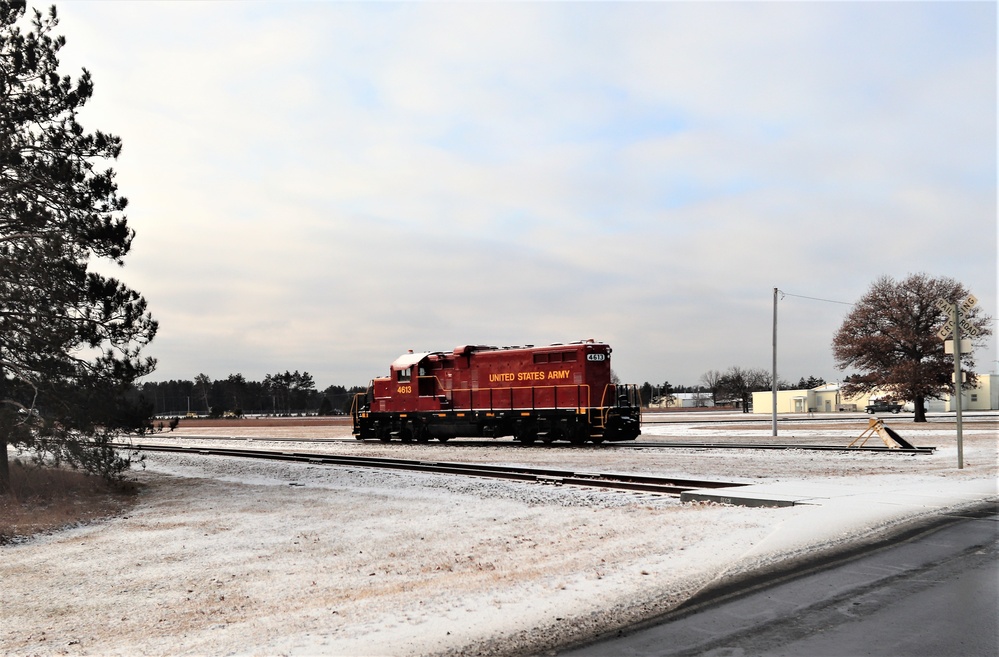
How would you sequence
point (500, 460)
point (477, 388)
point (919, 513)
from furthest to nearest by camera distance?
point (477, 388), point (500, 460), point (919, 513)

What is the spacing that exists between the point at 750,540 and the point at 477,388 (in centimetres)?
2610

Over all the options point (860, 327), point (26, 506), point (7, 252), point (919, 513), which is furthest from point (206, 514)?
point (860, 327)

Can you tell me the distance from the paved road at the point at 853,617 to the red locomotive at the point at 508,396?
2358 cm

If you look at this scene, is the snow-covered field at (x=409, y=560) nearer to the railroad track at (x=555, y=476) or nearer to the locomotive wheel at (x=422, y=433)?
the railroad track at (x=555, y=476)

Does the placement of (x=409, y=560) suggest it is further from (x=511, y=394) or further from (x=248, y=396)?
(x=248, y=396)

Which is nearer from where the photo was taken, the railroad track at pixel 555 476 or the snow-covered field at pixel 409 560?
the snow-covered field at pixel 409 560

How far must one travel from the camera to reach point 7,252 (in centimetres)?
1673

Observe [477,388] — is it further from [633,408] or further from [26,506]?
[26,506]

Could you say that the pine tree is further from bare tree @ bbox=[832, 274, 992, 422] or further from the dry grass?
bare tree @ bbox=[832, 274, 992, 422]

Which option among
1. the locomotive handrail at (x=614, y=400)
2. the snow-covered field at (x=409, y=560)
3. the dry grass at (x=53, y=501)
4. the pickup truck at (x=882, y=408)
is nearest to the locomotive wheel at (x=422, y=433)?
the locomotive handrail at (x=614, y=400)

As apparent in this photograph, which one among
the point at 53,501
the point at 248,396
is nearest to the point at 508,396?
the point at 53,501

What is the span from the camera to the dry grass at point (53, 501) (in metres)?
13.6

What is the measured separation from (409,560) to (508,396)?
25.0 m

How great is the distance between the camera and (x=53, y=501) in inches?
664
